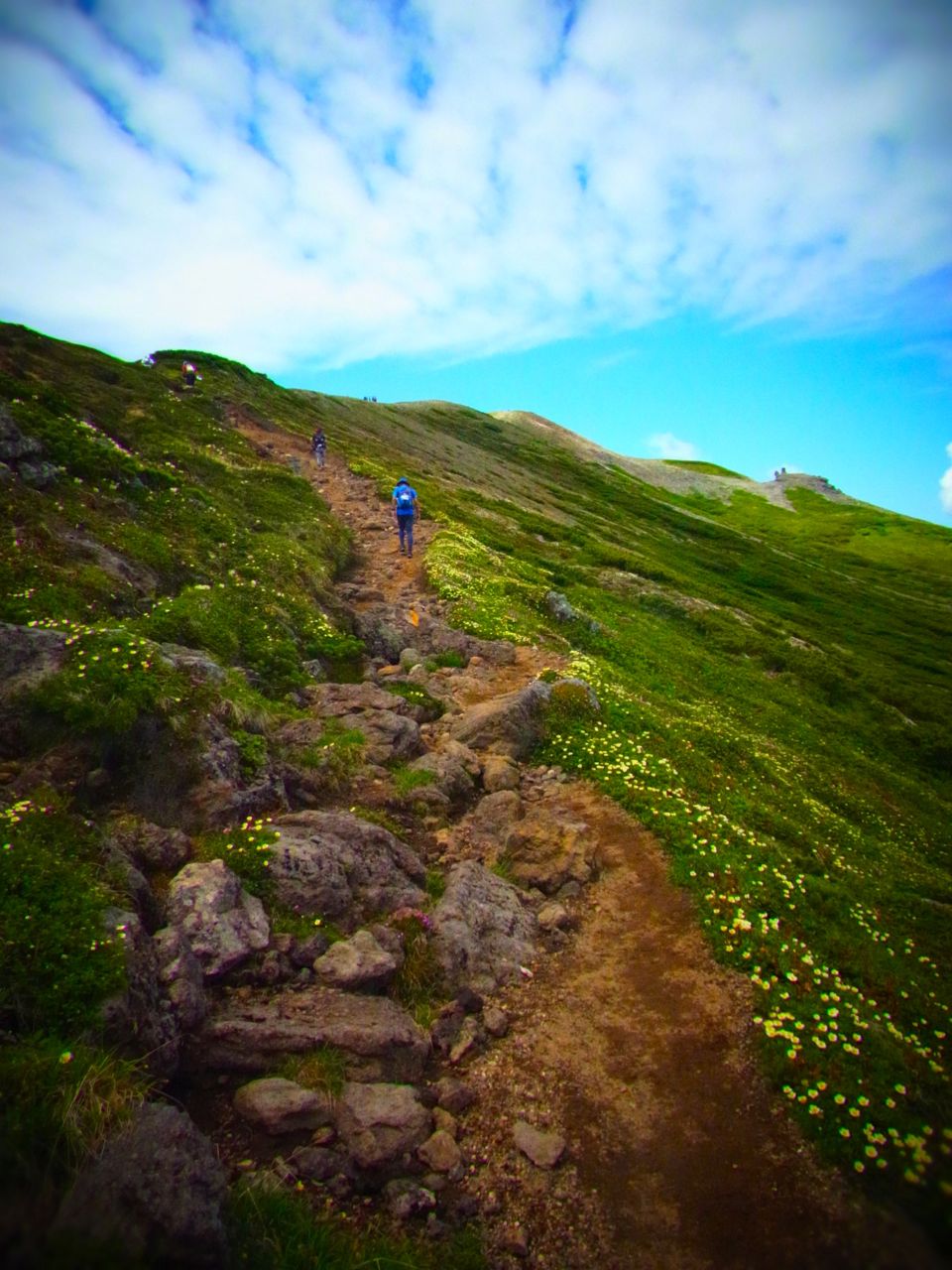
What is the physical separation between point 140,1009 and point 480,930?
16.6 ft

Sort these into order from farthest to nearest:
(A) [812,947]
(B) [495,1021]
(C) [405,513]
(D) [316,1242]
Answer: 1. (C) [405,513]
2. (A) [812,947]
3. (B) [495,1021]
4. (D) [316,1242]

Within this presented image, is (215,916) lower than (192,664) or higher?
lower

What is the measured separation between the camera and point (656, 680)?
25266 mm

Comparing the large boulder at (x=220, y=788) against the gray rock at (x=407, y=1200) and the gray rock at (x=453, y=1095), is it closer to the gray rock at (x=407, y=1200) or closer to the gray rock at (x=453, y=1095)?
the gray rock at (x=453, y=1095)

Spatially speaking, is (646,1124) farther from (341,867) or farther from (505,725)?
(505,725)

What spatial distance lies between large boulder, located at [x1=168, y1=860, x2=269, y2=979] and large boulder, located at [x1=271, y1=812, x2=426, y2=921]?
2.32 feet

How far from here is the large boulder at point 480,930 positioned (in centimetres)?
929

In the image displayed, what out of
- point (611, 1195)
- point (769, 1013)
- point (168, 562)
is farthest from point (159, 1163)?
point (168, 562)

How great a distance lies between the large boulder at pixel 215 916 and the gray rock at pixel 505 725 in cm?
772

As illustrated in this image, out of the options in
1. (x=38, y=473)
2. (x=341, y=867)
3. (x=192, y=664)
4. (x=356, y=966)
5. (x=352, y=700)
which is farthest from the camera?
(x=38, y=473)

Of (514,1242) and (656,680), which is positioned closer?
(514,1242)

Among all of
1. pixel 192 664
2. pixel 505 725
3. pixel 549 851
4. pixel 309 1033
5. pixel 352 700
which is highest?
pixel 192 664

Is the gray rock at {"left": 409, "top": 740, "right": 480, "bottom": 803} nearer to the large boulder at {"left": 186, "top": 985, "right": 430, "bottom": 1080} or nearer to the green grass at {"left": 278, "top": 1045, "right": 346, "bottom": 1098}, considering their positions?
the large boulder at {"left": 186, "top": 985, "right": 430, "bottom": 1080}

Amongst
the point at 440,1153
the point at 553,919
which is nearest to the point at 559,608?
the point at 553,919
